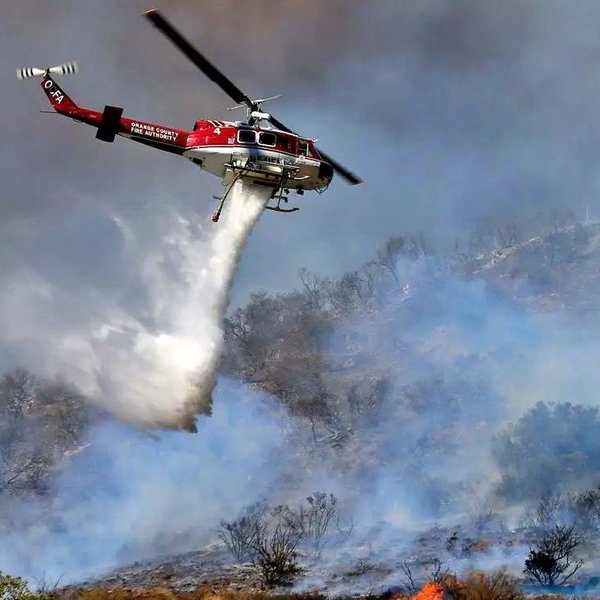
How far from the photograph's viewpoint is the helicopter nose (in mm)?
42750

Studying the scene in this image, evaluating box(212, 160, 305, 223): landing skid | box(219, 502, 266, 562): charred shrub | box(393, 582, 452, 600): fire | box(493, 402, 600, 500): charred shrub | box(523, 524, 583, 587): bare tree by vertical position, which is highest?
box(212, 160, 305, 223): landing skid

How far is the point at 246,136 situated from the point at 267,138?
871 mm

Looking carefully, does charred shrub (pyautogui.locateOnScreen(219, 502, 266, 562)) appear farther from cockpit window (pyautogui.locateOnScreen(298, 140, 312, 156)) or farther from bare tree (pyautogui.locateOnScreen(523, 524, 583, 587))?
cockpit window (pyautogui.locateOnScreen(298, 140, 312, 156))

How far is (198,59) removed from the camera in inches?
1554

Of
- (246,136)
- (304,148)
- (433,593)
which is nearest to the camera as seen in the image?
(433,593)

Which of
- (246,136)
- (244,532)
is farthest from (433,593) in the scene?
(244,532)

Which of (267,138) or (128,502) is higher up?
(267,138)

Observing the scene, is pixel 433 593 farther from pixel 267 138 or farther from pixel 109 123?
pixel 109 123

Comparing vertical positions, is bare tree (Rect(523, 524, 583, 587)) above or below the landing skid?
below

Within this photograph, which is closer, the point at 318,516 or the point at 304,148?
the point at 304,148

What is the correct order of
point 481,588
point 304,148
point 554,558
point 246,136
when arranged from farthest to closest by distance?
point 304,148
point 246,136
point 554,558
point 481,588

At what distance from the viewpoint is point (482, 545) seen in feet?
136

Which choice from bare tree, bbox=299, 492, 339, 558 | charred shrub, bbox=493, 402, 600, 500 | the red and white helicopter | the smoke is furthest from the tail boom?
charred shrub, bbox=493, 402, 600, 500

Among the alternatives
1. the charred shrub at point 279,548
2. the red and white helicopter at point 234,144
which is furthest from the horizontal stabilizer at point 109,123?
the charred shrub at point 279,548
